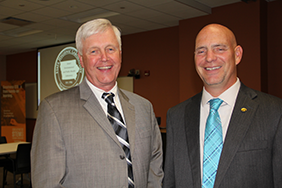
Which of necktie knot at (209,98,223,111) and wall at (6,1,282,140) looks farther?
wall at (6,1,282,140)

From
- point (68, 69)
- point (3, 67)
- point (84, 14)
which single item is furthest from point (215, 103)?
point (3, 67)

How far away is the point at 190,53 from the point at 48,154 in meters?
5.42

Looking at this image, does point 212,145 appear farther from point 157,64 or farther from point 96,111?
point 157,64

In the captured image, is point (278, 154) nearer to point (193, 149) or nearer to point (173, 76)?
point (193, 149)

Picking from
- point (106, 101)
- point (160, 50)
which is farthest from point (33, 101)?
point (106, 101)

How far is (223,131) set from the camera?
1.58 meters

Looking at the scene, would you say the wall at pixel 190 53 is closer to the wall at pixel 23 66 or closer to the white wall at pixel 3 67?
the wall at pixel 23 66

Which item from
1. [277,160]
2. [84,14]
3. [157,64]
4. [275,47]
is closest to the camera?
[277,160]

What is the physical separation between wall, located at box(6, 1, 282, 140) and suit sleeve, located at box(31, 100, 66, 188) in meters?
4.89

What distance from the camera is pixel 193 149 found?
1.63 metres

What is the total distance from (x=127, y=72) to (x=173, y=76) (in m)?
1.65

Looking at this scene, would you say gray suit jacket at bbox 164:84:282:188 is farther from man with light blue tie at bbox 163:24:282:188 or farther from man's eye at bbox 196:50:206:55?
man's eye at bbox 196:50:206:55

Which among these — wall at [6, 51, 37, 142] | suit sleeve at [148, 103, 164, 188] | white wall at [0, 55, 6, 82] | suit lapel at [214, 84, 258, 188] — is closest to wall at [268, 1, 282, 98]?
suit sleeve at [148, 103, 164, 188]

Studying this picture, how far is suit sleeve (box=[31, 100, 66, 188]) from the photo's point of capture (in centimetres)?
151
